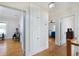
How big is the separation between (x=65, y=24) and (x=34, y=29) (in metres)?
0.57

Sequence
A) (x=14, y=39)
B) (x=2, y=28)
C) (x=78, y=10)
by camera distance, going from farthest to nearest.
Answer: (x=14, y=39), (x=2, y=28), (x=78, y=10)

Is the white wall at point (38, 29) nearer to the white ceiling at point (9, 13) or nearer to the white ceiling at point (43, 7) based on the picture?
the white ceiling at point (43, 7)

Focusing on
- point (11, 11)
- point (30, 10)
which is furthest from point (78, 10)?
point (11, 11)

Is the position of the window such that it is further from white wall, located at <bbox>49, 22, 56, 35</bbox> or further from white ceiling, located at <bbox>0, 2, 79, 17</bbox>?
white wall, located at <bbox>49, 22, 56, 35</bbox>

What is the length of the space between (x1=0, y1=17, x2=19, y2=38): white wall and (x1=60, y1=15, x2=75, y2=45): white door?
0.82 metres

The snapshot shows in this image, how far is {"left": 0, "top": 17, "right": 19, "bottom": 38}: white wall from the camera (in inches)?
62.0

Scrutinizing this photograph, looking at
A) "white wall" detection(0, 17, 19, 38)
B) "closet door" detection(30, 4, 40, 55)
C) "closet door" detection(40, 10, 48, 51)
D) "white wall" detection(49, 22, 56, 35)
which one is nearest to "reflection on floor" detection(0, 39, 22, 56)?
"white wall" detection(0, 17, 19, 38)

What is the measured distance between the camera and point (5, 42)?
164 cm

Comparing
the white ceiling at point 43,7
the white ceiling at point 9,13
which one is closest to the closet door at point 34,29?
the white ceiling at point 43,7

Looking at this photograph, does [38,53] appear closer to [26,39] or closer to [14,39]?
[26,39]

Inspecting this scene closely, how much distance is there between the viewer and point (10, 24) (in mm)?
1604

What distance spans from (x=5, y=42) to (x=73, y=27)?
1.24 metres

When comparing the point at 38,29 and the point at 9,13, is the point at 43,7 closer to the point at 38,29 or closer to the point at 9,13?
the point at 38,29

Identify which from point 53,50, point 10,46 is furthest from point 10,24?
point 53,50
